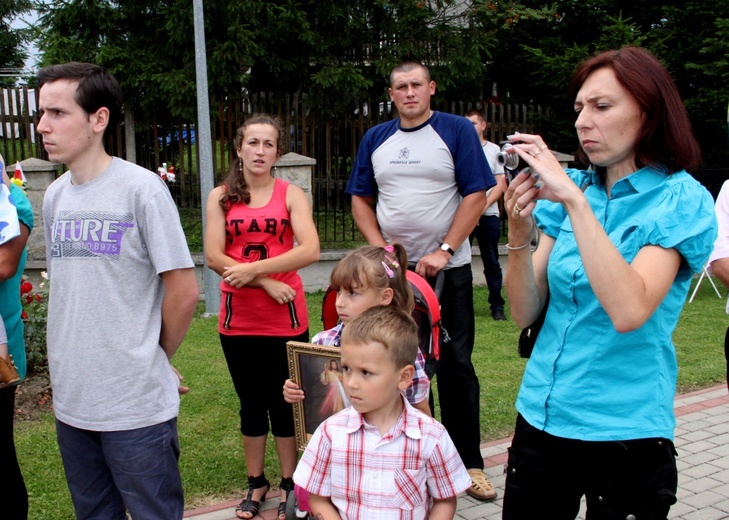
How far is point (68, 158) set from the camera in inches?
102

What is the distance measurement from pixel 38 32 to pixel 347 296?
10.5m

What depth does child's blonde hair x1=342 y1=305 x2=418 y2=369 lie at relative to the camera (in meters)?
2.53

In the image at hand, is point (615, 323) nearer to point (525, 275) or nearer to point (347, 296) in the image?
point (525, 275)

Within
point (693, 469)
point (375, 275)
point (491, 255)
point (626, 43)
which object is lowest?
point (693, 469)

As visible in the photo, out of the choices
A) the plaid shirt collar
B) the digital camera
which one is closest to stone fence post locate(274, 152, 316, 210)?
the plaid shirt collar

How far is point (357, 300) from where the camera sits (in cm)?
307

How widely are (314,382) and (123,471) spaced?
3.02 ft

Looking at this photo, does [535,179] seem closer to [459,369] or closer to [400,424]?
[400,424]

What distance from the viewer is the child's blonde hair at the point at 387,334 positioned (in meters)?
2.53

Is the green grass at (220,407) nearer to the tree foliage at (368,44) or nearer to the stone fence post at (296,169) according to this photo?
the stone fence post at (296,169)

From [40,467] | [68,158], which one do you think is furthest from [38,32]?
[68,158]

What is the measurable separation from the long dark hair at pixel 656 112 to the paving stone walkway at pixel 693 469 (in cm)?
241

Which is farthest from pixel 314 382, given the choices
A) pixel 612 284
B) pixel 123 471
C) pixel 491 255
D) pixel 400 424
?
pixel 491 255

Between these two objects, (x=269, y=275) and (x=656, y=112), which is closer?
(x=656, y=112)
